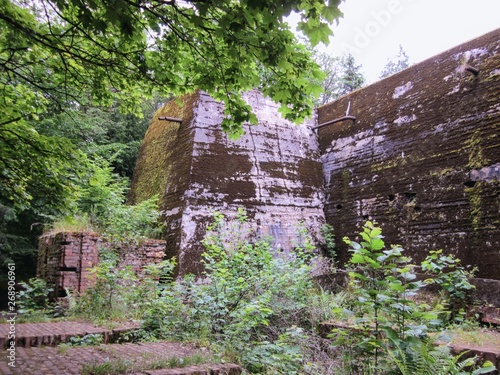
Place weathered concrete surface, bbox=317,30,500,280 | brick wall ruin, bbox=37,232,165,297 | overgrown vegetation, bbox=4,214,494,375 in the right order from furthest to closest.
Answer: weathered concrete surface, bbox=317,30,500,280, brick wall ruin, bbox=37,232,165,297, overgrown vegetation, bbox=4,214,494,375

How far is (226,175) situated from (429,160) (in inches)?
192

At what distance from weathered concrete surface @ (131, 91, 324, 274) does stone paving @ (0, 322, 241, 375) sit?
370 cm

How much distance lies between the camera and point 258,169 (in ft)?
33.8

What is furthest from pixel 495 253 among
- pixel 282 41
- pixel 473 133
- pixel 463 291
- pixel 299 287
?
pixel 282 41

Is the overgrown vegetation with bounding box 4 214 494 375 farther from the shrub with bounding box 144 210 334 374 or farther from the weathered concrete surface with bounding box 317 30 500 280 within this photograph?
the weathered concrete surface with bounding box 317 30 500 280

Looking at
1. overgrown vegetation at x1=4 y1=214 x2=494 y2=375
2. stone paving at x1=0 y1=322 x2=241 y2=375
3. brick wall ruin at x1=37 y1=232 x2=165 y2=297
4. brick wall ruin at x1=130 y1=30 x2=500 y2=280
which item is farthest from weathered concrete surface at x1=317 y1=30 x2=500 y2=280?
stone paving at x1=0 y1=322 x2=241 y2=375

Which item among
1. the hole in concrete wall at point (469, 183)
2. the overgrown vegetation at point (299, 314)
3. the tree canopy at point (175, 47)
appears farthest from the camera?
the hole in concrete wall at point (469, 183)

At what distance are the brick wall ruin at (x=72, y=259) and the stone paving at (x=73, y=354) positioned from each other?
205cm

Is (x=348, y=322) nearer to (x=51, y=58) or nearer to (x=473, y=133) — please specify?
(x=51, y=58)

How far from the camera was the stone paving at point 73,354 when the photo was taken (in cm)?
337

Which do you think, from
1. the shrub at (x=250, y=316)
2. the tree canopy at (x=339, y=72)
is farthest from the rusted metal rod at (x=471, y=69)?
the tree canopy at (x=339, y=72)

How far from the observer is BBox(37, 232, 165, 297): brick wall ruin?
7.16 m

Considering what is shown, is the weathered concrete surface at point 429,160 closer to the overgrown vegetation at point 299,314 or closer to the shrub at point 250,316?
the overgrown vegetation at point 299,314

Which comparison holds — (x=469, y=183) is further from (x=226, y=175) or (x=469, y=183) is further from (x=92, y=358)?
(x=92, y=358)
